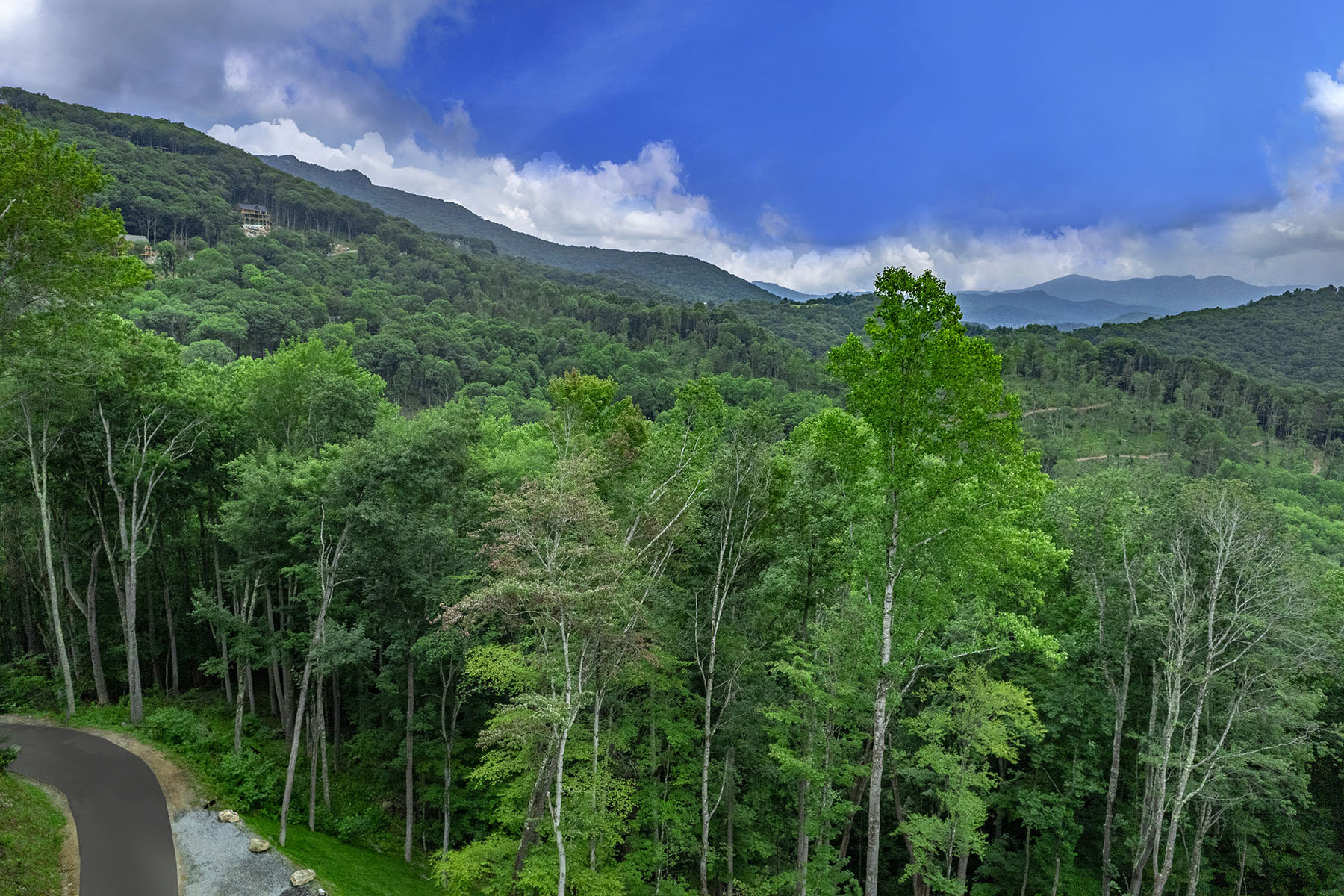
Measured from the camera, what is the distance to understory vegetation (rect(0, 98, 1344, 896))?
10.9m

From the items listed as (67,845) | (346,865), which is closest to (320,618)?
(67,845)

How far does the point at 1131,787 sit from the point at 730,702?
14893 mm

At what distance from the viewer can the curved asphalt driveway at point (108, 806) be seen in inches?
519

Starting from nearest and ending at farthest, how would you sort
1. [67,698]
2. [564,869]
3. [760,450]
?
[564,869], [760,450], [67,698]

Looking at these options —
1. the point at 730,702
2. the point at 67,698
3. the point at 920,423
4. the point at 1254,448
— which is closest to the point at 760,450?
the point at 920,423

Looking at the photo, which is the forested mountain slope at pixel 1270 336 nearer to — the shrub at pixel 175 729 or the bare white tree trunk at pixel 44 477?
the shrub at pixel 175 729

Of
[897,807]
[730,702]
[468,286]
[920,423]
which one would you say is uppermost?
[468,286]

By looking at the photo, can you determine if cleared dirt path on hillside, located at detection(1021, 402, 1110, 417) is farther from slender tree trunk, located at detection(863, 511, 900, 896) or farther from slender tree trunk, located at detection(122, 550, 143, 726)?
slender tree trunk, located at detection(122, 550, 143, 726)

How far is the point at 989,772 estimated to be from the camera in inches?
822

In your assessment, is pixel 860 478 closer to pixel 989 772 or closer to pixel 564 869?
pixel 564 869

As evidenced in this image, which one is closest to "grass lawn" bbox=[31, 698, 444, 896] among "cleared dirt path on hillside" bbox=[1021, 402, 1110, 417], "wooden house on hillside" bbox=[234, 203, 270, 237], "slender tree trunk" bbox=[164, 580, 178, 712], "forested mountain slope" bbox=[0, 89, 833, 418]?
"slender tree trunk" bbox=[164, 580, 178, 712]

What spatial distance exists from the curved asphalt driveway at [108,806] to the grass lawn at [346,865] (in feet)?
7.59

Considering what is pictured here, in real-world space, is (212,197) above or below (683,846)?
above

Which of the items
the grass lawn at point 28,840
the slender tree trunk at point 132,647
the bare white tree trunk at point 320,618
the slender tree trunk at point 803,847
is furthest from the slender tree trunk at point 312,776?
the slender tree trunk at point 803,847
